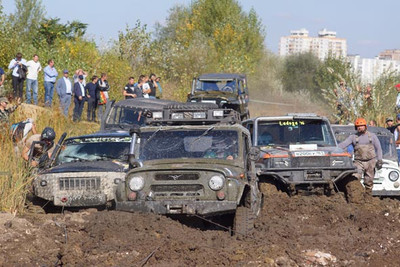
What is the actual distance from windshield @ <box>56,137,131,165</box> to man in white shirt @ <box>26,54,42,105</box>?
10.6m

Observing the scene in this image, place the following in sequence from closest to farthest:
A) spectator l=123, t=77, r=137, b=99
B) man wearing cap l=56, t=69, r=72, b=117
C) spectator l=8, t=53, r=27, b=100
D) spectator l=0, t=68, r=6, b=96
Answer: spectator l=0, t=68, r=6, b=96, spectator l=8, t=53, r=27, b=100, man wearing cap l=56, t=69, r=72, b=117, spectator l=123, t=77, r=137, b=99

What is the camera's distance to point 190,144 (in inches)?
474

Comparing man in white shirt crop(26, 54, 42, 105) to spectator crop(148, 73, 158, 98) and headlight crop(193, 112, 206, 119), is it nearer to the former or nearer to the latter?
spectator crop(148, 73, 158, 98)

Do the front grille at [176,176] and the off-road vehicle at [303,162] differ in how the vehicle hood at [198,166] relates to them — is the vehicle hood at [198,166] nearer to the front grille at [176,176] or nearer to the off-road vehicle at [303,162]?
the front grille at [176,176]

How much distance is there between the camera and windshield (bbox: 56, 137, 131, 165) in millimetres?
14672

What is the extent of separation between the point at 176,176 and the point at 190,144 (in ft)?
2.79

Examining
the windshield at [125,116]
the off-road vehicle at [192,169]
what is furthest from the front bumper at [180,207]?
the windshield at [125,116]

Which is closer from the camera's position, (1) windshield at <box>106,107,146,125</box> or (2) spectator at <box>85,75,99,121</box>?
(1) windshield at <box>106,107,146,125</box>

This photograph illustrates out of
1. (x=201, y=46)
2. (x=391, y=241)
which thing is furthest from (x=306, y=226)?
(x=201, y=46)

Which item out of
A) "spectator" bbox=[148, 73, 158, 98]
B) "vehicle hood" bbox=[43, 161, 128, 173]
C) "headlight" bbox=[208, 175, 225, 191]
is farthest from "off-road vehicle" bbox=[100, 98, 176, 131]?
"spectator" bbox=[148, 73, 158, 98]

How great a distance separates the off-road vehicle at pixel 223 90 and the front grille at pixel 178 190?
54.8ft

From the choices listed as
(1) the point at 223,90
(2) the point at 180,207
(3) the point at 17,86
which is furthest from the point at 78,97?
(2) the point at 180,207

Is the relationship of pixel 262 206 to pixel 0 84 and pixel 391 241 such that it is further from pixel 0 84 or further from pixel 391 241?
pixel 0 84

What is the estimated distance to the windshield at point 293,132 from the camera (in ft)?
53.7
